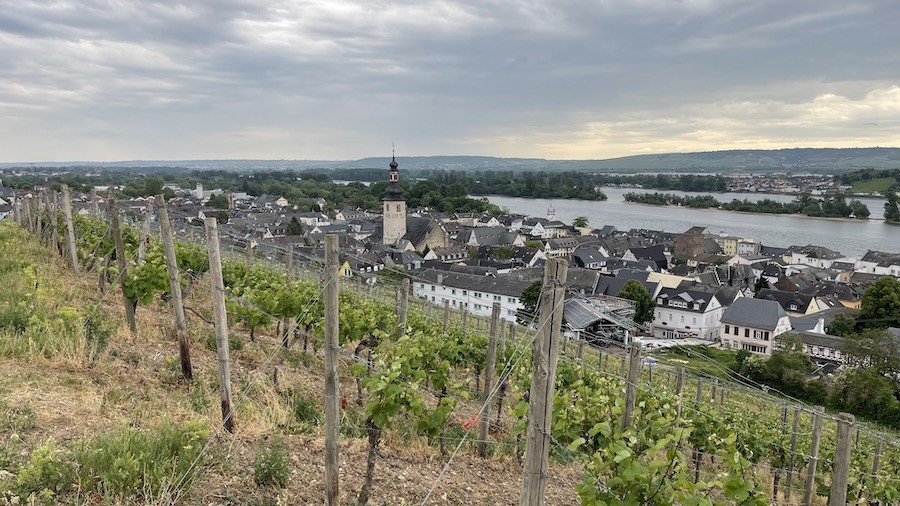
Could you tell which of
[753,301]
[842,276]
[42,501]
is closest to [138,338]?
[42,501]

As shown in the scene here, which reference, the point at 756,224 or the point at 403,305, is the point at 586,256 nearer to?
the point at 403,305

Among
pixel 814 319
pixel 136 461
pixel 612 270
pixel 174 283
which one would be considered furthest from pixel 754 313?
pixel 136 461

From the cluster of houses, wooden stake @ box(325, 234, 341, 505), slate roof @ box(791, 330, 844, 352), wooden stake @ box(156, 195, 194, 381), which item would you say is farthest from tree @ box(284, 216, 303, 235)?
wooden stake @ box(325, 234, 341, 505)

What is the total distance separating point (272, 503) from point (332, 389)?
0.91 m

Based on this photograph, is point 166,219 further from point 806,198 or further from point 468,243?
point 806,198

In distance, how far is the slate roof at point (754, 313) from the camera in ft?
120

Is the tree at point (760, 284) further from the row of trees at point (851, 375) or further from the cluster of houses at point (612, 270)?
the row of trees at point (851, 375)

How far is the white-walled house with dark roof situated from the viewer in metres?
36.6

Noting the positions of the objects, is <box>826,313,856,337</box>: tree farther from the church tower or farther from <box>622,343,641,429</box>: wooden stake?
the church tower

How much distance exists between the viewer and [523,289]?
37.8m

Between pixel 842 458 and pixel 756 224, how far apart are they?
4325 inches

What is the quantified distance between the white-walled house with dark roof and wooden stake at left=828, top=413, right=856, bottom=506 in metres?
35.3

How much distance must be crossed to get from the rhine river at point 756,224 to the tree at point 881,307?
111ft

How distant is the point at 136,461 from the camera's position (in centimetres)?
405
